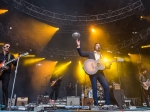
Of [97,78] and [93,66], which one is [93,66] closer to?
[93,66]

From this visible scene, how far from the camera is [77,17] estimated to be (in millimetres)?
13195

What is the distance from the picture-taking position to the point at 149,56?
1467cm

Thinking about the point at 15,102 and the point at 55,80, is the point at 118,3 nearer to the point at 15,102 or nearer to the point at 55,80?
the point at 55,80

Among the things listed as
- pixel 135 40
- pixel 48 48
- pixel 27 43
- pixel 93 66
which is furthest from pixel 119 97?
pixel 48 48

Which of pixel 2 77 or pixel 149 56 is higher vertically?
pixel 149 56

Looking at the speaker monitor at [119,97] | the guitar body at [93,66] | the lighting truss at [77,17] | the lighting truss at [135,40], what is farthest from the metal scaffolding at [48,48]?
the guitar body at [93,66]

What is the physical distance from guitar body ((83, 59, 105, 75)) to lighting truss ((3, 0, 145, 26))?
298 inches

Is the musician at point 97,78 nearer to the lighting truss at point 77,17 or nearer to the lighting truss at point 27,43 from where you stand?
the lighting truss at point 77,17

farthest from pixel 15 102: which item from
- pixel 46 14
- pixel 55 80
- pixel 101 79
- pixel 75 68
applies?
pixel 75 68

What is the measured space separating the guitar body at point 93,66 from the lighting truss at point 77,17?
7576mm

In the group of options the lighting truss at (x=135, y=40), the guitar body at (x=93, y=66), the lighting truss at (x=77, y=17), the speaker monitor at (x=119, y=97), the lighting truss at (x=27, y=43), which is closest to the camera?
the speaker monitor at (x=119, y=97)

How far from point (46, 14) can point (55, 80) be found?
17.1 ft

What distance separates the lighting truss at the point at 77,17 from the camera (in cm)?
1105

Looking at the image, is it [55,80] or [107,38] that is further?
[107,38]
